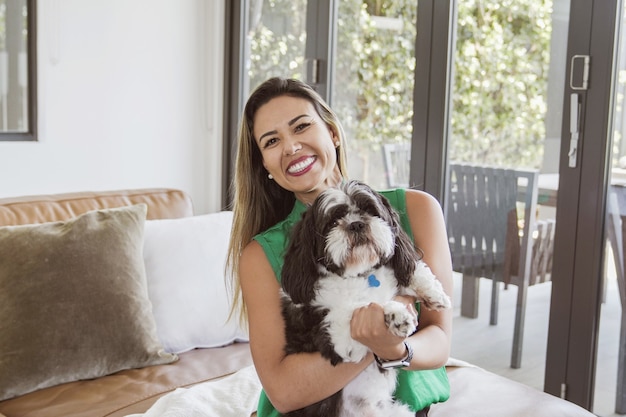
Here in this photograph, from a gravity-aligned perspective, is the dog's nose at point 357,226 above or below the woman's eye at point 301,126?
below

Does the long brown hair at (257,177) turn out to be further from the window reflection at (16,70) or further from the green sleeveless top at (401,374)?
the window reflection at (16,70)

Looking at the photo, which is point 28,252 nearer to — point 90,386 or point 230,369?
point 90,386

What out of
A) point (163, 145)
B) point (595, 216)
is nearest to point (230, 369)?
point (595, 216)

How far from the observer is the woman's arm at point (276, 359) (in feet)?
4.83

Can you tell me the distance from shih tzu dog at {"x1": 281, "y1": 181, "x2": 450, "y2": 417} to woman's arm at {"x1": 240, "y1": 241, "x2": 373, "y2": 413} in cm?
3

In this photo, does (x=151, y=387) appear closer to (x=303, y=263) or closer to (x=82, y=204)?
(x=82, y=204)

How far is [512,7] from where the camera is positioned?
285 centimetres

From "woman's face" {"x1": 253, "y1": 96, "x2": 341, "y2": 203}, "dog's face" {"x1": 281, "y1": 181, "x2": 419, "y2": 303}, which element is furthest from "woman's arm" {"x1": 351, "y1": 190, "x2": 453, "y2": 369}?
"woman's face" {"x1": 253, "y1": 96, "x2": 341, "y2": 203}

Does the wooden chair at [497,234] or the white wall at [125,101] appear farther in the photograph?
the white wall at [125,101]

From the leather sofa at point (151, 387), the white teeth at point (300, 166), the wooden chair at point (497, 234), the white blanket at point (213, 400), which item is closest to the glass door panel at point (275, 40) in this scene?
the wooden chair at point (497, 234)

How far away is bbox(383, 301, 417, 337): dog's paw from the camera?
1.30m

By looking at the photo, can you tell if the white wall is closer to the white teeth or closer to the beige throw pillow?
the beige throw pillow

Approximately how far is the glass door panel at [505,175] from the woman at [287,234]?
1.19 m

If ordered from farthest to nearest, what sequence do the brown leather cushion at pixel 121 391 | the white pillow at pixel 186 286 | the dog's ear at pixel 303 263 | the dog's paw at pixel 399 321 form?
the white pillow at pixel 186 286 < the brown leather cushion at pixel 121 391 < the dog's ear at pixel 303 263 < the dog's paw at pixel 399 321
